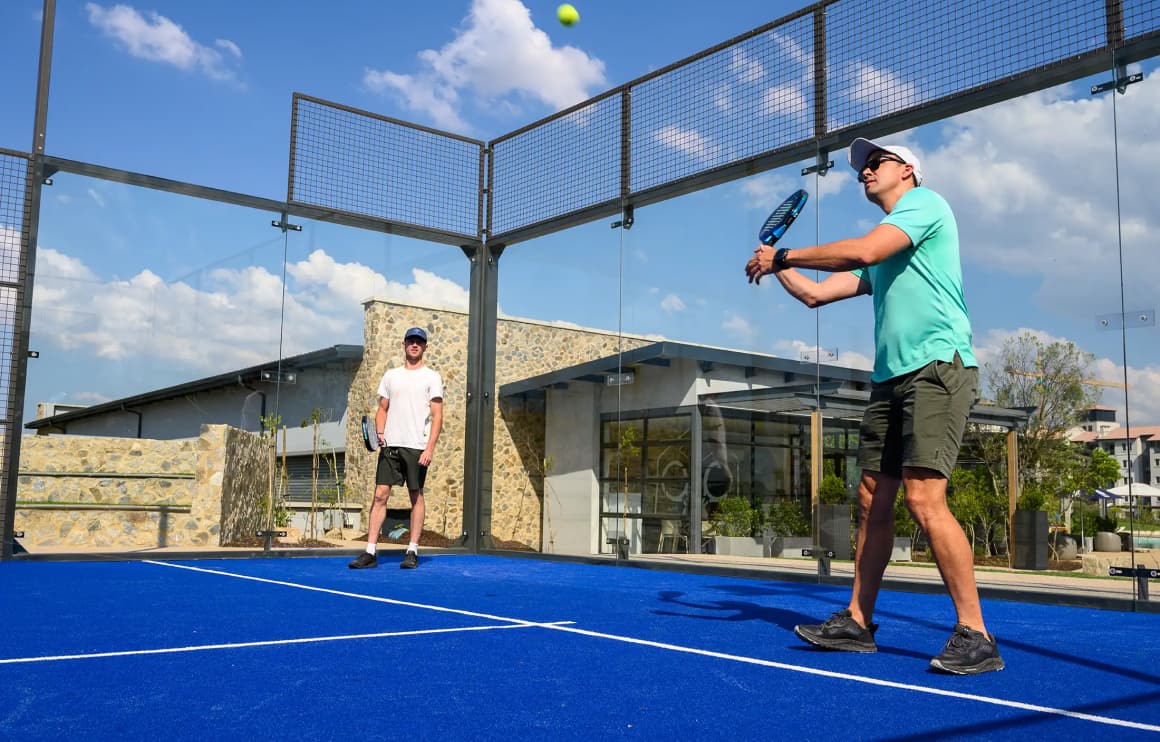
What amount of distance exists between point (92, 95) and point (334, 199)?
212cm

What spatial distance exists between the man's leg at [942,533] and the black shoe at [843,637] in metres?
0.38

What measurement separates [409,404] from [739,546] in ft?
9.11

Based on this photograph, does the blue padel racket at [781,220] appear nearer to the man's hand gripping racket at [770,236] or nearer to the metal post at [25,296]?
the man's hand gripping racket at [770,236]

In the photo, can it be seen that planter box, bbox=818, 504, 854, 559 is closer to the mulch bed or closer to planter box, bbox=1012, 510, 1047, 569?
the mulch bed

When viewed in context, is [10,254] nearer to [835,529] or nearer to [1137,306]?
[835,529]

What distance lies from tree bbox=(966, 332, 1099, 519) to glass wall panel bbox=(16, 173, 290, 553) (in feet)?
18.7

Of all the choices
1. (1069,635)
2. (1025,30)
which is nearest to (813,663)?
(1069,635)

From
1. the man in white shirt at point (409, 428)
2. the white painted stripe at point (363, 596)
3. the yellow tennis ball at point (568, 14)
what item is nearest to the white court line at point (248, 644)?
the white painted stripe at point (363, 596)

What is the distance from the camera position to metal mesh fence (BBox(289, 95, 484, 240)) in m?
8.94

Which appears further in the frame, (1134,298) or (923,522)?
(1134,298)

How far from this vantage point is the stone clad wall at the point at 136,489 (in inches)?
299

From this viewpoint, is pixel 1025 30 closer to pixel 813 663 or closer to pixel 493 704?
pixel 813 663

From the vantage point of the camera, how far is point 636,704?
247cm

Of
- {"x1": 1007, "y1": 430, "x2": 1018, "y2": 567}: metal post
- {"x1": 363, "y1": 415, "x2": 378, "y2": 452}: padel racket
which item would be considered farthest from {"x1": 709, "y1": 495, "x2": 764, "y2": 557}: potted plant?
{"x1": 363, "y1": 415, "x2": 378, "y2": 452}: padel racket
